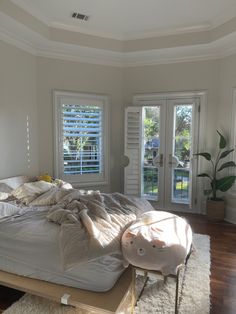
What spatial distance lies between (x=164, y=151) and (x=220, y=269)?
2385 mm

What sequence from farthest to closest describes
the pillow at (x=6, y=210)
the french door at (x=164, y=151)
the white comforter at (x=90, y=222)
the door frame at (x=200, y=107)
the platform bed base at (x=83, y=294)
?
the french door at (x=164, y=151)
the door frame at (x=200, y=107)
the pillow at (x=6, y=210)
the white comforter at (x=90, y=222)
the platform bed base at (x=83, y=294)

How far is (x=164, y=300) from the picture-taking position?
7.02 feet

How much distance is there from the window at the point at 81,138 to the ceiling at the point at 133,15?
3.74ft

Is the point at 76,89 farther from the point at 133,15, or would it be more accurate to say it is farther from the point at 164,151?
the point at 164,151

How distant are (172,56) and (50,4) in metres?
2.19

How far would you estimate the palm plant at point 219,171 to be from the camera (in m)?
3.93

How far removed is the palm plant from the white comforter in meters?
1.80

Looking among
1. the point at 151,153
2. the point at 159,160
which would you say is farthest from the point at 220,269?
the point at 151,153

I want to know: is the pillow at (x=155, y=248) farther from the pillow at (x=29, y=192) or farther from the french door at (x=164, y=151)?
the french door at (x=164, y=151)

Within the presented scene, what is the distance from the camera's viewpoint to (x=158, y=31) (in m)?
4.11

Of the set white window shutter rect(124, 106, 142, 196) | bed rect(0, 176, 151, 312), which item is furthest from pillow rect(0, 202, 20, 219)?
white window shutter rect(124, 106, 142, 196)

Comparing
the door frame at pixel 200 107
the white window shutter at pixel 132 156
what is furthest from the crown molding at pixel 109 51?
the white window shutter at pixel 132 156

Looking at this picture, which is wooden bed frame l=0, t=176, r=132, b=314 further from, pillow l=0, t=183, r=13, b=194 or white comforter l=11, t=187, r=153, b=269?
pillow l=0, t=183, r=13, b=194

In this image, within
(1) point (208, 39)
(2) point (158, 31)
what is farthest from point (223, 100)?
(2) point (158, 31)
